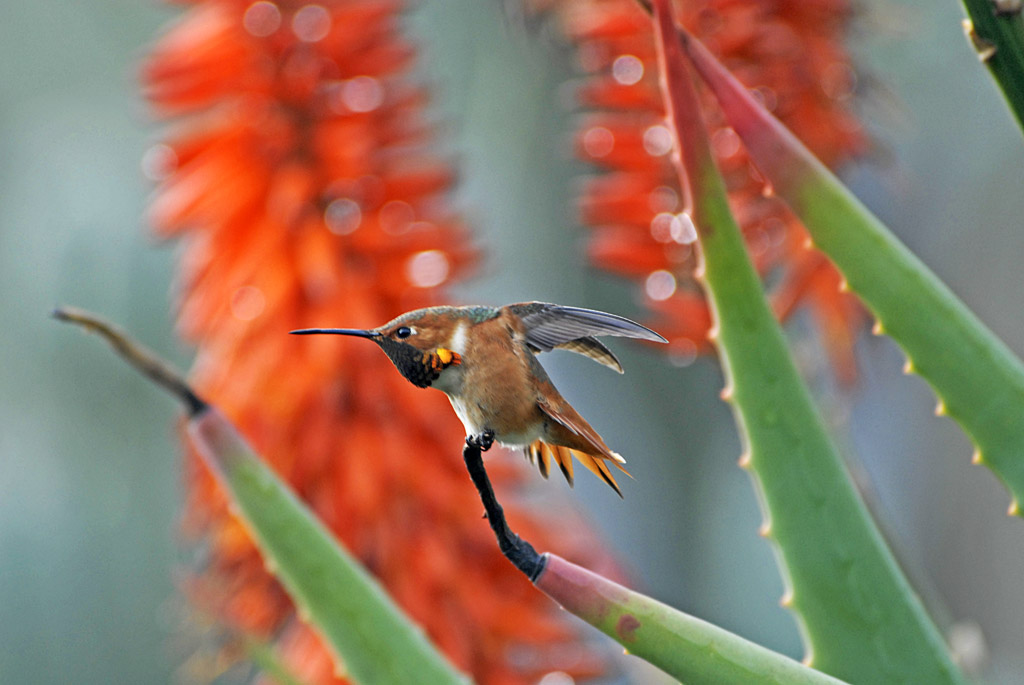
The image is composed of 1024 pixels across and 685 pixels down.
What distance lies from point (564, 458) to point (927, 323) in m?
0.16

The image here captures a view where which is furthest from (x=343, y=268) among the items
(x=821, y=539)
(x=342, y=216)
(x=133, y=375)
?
(x=133, y=375)

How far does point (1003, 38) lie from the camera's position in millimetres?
269

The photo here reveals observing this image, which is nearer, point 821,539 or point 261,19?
point 821,539

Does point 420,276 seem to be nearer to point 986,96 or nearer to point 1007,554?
point 986,96

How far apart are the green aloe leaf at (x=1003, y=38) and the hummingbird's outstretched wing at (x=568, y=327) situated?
0.15 metres

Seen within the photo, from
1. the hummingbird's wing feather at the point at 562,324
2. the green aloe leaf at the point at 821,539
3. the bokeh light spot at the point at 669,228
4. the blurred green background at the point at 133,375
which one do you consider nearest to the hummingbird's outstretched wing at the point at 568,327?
the hummingbird's wing feather at the point at 562,324

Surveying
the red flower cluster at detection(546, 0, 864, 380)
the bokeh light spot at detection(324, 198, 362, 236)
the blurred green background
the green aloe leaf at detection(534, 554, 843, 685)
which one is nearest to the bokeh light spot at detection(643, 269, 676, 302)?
the red flower cluster at detection(546, 0, 864, 380)

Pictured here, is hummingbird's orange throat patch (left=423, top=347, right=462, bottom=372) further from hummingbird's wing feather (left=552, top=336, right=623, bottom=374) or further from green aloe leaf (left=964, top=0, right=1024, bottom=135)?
green aloe leaf (left=964, top=0, right=1024, bottom=135)

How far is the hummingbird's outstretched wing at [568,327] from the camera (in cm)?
17

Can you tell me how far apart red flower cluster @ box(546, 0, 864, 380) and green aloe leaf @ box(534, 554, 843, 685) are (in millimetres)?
240

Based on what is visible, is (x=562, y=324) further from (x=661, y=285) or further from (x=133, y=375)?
(x=133, y=375)

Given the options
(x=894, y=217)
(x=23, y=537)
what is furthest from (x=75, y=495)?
(x=894, y=217)

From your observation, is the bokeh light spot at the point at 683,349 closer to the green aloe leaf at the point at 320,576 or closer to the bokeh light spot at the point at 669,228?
the bokeh light spot at the point at 669,228

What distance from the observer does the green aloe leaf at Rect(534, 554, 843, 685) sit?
20 cm
